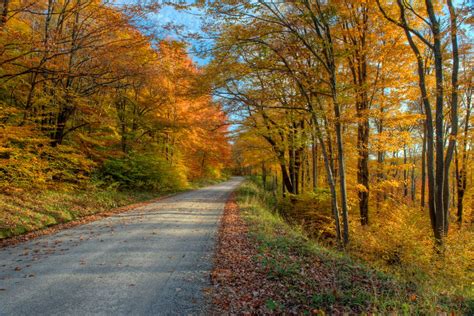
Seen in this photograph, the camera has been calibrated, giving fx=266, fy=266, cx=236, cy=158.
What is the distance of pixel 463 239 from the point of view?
8.38 m

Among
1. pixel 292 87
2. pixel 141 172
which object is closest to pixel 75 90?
pixel 141 172

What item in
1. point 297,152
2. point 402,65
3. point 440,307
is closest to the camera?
point 440,307

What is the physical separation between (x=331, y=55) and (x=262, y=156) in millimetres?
9732

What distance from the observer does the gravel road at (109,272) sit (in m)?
3.72

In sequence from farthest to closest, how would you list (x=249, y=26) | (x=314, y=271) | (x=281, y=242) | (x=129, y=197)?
(x=129, y=197) → (x=249, y=26) → (x=281, y=242) → (x=314, y=271)

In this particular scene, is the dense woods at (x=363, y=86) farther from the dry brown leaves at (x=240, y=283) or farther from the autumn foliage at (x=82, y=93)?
the dry brown leaves at (x=240, y=283)

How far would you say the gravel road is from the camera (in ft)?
12.2

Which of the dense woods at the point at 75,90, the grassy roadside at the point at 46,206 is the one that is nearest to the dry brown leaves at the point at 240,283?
the grassy roadside at the point at 46,206

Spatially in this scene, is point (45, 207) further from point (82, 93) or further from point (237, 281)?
point (237, 281)

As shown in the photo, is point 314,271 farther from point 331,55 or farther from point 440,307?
point 331,55

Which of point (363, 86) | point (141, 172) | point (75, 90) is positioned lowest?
point (141, 172)

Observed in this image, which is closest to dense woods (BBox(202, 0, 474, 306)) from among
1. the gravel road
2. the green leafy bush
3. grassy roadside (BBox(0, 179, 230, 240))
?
the gravel road

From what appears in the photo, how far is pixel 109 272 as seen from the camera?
4.83 metres

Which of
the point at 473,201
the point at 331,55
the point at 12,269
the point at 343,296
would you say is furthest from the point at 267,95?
the point at 473,201
